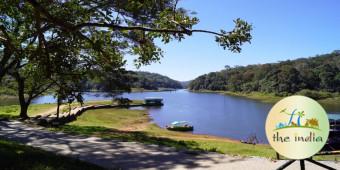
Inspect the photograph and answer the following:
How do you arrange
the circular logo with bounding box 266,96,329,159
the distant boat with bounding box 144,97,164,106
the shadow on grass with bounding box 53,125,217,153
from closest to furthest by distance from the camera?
the circular logo with bounding box 266,96,329,159, the shadow on grass with bounding box 53,125,217,153, the distant boat with bounding box 144,97,164,106

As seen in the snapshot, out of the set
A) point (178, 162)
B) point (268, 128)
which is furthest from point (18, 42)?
point (268, 128)

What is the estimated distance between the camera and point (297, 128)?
4945 mm

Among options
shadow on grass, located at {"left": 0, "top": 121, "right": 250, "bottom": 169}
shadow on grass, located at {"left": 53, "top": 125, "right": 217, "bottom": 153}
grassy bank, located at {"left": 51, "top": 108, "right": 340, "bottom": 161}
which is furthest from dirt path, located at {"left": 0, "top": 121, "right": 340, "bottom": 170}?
grassy bank, located at {"left": 51, "top": 108, "right": 340, "bottom": 161}

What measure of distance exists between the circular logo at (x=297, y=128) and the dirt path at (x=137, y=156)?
293 inches

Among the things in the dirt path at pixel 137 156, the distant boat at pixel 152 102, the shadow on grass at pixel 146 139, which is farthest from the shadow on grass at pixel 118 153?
the distant boat at pixel 152 102

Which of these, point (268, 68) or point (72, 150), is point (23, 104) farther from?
point (268, 68)

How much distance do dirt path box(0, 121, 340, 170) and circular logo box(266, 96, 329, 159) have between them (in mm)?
7431

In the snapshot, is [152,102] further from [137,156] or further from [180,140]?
[137,156]

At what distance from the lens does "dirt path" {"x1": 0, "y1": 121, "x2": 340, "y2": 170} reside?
13.0m

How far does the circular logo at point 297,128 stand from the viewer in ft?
16.1

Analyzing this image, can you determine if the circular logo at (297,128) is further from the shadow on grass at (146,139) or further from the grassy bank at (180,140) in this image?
the shadow on grass at (146,139)

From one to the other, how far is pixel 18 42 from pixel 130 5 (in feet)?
12.2

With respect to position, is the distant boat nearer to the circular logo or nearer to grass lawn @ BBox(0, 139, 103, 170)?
grass lawn @ BBox(0, 139, 103, 170)

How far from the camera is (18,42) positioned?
11.1 metres
